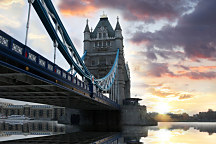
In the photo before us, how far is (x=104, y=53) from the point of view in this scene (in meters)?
73.1

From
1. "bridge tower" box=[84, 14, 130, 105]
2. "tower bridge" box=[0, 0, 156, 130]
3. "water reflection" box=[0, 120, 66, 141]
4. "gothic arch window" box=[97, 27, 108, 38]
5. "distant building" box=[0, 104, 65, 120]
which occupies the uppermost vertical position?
"gothic arch window" box=[97, 27, 108, 38]

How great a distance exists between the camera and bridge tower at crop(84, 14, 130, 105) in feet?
229

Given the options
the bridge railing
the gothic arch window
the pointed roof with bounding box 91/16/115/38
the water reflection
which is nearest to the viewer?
the bridge railing

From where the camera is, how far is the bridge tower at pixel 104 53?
2747 inches

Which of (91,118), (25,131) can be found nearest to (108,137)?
(25,131)

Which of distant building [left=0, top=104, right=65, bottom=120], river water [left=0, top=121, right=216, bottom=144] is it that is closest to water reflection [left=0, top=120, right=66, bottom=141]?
river water [left=0, top=121, right=216, bottom=144]

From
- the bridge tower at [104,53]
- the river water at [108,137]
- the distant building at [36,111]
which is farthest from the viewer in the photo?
the distant building at [36,111]

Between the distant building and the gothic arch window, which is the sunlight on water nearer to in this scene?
the gothic arch window

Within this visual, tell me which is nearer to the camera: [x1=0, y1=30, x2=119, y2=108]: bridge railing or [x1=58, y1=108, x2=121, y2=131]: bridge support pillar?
[x1=0, y1=30, x2=119, y2=108]: bridge railing

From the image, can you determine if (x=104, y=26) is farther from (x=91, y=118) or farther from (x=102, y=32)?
(x=91, y=118)

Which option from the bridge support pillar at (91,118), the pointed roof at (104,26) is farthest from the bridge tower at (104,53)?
the bridge support pillar at (91,118)

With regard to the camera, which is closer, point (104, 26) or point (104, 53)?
point (104, 53)

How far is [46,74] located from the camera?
1702 cm

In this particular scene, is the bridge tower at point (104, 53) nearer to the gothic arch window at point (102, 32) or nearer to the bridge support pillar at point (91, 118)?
the gothic arch window at point (102, 32)
